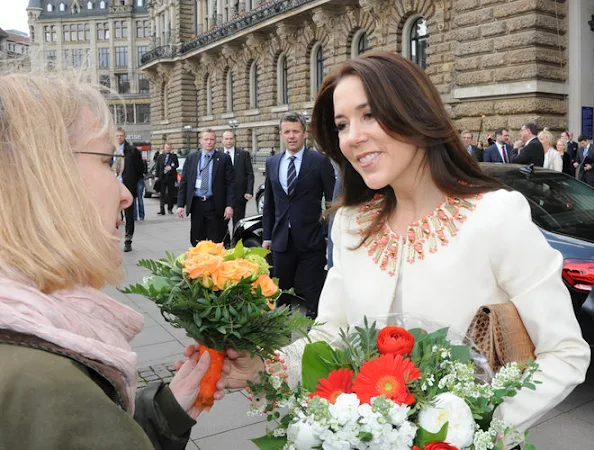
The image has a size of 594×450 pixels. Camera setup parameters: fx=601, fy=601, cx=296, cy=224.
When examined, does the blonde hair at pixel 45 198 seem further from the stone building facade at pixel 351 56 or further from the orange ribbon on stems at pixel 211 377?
the stone building facade at pixel 351 56

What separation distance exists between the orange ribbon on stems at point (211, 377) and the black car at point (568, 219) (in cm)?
276

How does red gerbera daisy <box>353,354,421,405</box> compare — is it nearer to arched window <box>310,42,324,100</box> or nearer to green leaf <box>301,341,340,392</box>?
green leaf <box>301,341,340,392</box>

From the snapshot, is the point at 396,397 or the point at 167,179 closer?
the point at 396,397

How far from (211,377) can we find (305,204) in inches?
162

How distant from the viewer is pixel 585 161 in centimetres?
1347

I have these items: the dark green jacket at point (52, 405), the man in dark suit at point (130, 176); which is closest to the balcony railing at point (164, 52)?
the man in dark suit at point (130, 176)

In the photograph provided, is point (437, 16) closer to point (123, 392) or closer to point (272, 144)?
point (272, 144)

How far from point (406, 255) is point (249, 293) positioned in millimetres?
550

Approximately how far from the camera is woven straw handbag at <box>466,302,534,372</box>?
1.50 meters

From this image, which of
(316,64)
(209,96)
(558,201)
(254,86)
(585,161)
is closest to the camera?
(558,201)

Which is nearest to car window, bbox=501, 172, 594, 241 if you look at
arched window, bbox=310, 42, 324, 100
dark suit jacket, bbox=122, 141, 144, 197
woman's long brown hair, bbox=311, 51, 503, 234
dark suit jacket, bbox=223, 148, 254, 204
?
woman's long brown hair, bbox=311, 51, 503, 234

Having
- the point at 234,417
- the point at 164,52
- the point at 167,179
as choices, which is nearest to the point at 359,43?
the point at 167,179

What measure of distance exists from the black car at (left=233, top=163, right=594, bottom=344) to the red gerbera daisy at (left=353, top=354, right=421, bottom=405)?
9.69ft

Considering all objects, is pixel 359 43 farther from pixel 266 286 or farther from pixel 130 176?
pixel 266 286
